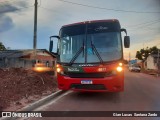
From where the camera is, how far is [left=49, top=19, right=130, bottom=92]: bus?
25.7ft

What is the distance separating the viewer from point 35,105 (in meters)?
7.06

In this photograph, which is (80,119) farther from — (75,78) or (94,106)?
(75,78)

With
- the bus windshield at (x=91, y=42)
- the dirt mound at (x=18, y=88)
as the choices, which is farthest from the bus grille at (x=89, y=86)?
the dirt mound at (x=18, y=88)

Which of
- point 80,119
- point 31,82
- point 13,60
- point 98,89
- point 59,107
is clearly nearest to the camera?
point 80,119

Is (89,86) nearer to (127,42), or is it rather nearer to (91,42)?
(91,42)

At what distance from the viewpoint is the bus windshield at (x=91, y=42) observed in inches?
318

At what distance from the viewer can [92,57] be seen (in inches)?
319

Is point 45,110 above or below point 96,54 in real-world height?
below

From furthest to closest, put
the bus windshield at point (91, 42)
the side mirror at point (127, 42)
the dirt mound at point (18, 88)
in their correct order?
the side mirror at point (127, 42) < the bus windshield at point (91, 42) < the dirt mound at point (18, 88)

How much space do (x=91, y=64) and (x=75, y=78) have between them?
83 cm

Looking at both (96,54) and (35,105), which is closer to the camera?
(35,105)

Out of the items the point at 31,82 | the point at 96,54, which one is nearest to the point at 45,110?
the point at 96,54

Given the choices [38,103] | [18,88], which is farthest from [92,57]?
[18,88]

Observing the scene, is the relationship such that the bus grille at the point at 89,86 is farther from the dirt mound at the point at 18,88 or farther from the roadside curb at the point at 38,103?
the dirt mound at the point at 18,88
